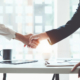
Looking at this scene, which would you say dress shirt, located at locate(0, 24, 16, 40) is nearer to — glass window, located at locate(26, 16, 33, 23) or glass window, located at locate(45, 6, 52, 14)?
glass window, located at locate(26, 16, 33, 23)

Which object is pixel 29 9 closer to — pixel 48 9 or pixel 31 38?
pixel 48 9

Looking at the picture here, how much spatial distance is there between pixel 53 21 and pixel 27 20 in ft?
2.07

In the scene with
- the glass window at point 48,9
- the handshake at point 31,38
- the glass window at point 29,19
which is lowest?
the handshake at point 31,38

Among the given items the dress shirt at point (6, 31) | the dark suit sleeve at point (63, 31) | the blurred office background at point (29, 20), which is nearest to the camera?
the dark suit sleeve at point (63, 31)

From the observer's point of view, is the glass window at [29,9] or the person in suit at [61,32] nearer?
the person in suit at [61,32]

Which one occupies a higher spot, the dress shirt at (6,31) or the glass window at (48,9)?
the glass window at (48,9)

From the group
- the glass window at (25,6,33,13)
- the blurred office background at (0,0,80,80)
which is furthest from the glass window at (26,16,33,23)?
the glass window at (25,6,33,13)

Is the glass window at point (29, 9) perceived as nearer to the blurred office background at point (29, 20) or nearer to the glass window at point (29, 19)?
the blurred office background at point (29, 20)

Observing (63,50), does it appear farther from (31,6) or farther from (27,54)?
(31,6)

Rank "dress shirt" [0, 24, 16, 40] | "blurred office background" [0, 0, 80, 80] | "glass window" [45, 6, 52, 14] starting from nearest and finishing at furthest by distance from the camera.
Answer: "dress shirt" [0, 24, 16, 40] → "blurred office background" [0, 0, 80, 80] → "glass window" [45, 6, 52, 14]

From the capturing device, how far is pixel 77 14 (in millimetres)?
1367

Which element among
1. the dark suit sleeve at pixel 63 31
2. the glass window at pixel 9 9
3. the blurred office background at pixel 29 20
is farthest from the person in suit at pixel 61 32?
the glass window at pixel 9 9

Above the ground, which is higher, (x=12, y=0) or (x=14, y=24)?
(x=12, y=0)

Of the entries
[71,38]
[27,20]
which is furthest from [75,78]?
[27,20]
